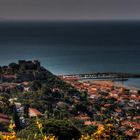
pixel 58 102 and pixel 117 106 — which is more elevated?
pixel 58 102

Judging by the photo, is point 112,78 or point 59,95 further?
point 112,78

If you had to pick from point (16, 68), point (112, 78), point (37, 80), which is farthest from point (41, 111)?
point (112, 78)

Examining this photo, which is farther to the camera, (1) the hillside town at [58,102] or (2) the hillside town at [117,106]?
(2) the hillside town at [117,106]

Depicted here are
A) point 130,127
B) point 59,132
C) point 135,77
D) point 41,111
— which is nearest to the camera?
point 59,132

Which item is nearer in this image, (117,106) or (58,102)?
(58,102)

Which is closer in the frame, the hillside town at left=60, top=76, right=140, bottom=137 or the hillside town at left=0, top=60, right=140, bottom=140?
the hillside town at left=0, top=60, right=140, bottom=140

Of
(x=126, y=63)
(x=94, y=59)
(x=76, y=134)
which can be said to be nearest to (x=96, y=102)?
(x=76, y=134)

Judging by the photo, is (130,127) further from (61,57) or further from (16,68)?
(61,57)

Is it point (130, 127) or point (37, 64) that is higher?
point (37, 64)

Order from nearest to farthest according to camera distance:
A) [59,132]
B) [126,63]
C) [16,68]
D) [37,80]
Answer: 1. [59,132]
2. [37,80]
3. [16,68]
4. [126,63]
